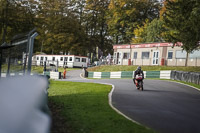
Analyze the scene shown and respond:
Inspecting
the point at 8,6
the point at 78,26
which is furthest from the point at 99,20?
the point at 8,6

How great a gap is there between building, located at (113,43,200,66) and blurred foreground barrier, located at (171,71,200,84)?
20.1ft

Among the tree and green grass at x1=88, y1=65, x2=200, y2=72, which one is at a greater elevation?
the tree

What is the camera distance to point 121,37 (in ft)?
191

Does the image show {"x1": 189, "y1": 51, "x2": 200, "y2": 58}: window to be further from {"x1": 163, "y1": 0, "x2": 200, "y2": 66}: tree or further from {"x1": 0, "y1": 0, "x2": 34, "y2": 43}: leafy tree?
{"x1": 0, "y1": 0, "x2": 34, "y2": 43}: leafy tree

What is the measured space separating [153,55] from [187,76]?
13.5m

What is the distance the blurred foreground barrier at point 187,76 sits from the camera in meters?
22.6

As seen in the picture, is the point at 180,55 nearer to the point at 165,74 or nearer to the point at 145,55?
the point at 145,55

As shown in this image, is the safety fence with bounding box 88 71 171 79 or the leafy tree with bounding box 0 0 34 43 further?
the leafy tree with bounding box 0 0 34 43

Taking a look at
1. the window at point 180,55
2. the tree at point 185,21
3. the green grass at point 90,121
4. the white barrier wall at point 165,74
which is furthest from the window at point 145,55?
the green grass at point 90,121

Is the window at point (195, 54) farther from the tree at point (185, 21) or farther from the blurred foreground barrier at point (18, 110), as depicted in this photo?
the blurred foreground barrier at point (18, 110)

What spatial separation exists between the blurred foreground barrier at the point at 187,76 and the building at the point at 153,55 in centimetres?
611

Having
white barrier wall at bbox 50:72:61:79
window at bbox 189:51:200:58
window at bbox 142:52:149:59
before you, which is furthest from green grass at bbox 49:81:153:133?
window at bbox 142:52:149:59

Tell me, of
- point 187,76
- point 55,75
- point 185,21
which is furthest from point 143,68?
point 185,21

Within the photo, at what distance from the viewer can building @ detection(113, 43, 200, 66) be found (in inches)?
1337
